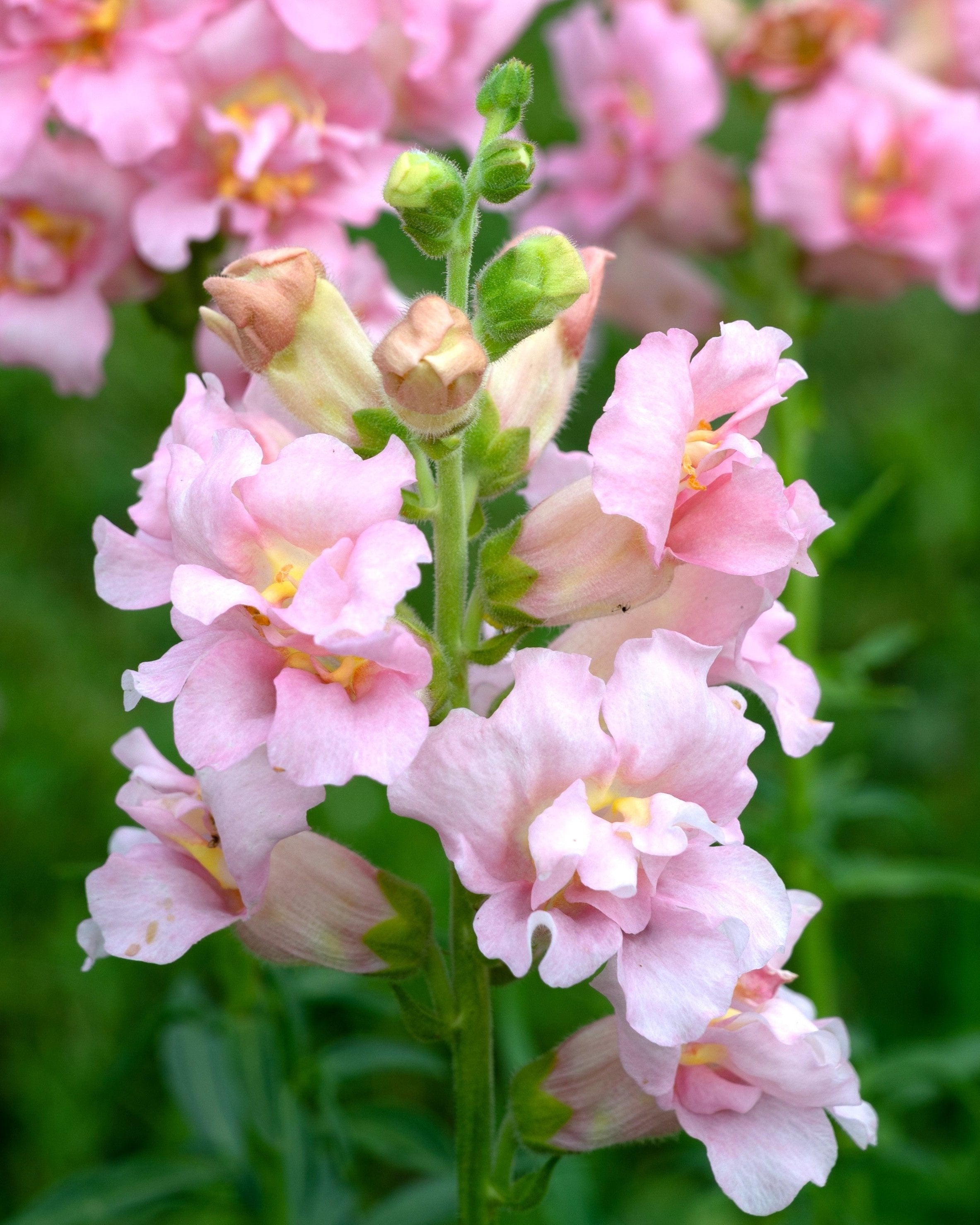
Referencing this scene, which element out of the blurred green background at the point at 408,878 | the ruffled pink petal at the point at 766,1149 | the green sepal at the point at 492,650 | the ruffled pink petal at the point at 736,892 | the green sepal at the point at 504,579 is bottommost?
the blurred green background at the point at 408,878

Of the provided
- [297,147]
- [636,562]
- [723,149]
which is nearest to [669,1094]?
[636,562]

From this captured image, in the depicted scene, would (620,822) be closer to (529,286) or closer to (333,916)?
(333,916)

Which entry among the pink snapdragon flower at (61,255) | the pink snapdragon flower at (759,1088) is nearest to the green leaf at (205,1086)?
the pink snapdragon flower at (61,255)

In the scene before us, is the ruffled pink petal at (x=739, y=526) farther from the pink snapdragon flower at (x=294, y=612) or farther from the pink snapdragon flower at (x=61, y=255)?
the pink snapdragon flower at (x=61, y=255)

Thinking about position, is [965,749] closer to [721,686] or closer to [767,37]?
[767,37]

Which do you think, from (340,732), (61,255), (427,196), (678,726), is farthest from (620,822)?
(61,255)

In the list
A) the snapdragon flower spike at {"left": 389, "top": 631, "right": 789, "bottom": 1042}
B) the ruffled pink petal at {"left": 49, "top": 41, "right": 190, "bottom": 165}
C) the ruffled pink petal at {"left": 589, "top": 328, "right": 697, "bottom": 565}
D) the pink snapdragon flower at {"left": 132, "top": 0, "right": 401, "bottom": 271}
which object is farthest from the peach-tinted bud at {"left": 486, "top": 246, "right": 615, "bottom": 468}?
the ruffled pink petal at {"left": 49, "top": 41, "right": 190, "bottom": 165}
